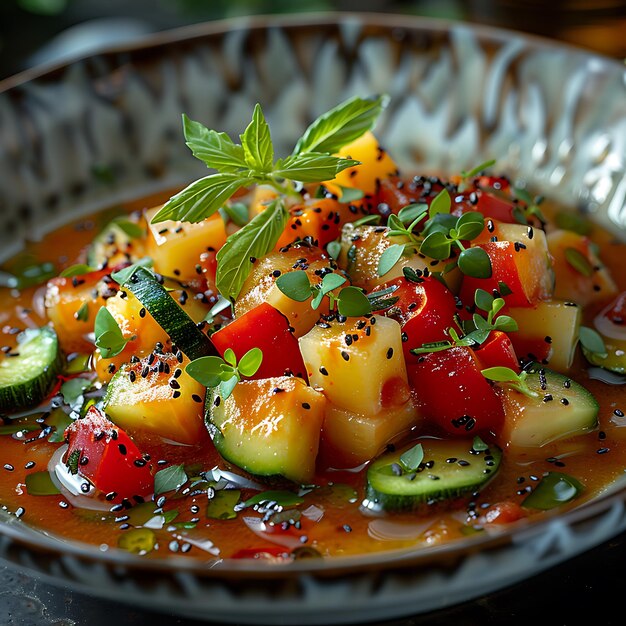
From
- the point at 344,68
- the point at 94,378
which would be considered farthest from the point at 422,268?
the point at 344,68

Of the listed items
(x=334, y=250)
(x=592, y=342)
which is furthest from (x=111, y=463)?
(x=592, y=342)

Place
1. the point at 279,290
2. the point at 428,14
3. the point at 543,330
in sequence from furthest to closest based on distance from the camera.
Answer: the point at 428,14 → the point at 543,330 → the point at 279,290

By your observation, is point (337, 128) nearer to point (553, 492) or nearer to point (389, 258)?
point (389, 258)

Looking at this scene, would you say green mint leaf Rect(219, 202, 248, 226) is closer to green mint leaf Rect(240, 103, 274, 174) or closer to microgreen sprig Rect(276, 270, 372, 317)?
green mint leaf Rect(240, 103, 274, 174)

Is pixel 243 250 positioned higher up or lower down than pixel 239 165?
lower down

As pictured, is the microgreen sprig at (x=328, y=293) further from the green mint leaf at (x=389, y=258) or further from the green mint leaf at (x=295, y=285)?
the green mint leaf at (x=389, y=258)

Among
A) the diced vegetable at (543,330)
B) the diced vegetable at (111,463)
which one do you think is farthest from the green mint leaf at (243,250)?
the diced vegetable at (543,330)
